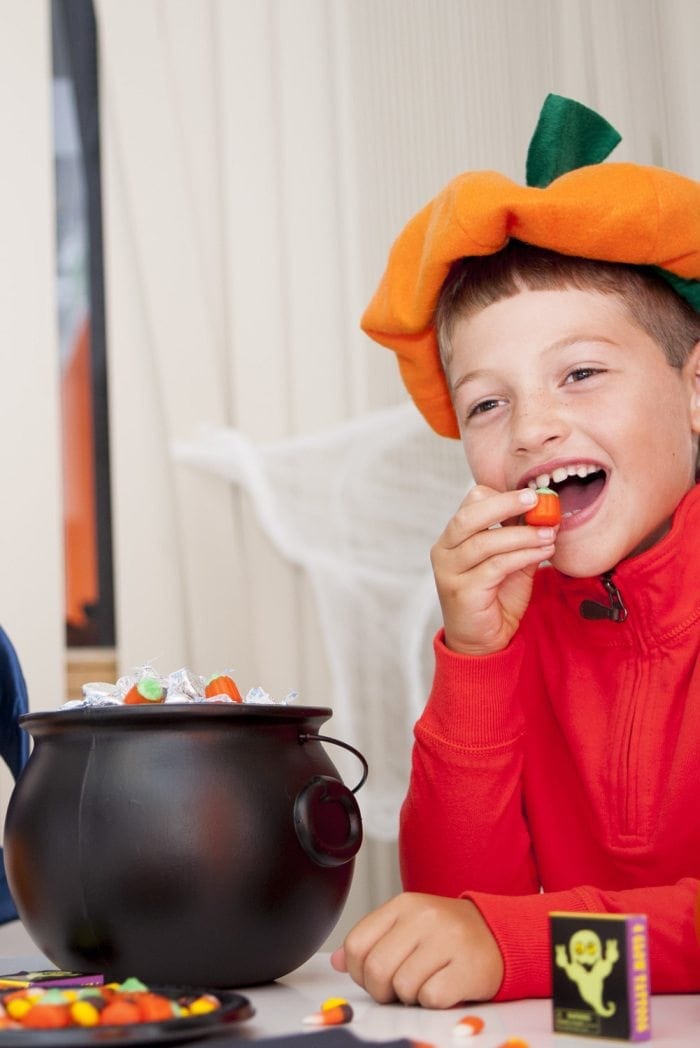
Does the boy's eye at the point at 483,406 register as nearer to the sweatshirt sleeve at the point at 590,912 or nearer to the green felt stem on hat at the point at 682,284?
the green felt stem on hat at the point at 682,284

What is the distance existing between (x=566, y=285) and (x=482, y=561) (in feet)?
0.82

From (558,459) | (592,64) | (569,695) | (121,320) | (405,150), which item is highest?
A: (592,64)

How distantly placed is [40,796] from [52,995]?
0.17 m

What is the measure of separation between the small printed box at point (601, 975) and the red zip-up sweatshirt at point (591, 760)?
1.23 ft

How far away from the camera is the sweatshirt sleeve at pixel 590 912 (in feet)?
2.22

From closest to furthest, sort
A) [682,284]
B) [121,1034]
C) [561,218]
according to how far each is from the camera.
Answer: [121,1034] < [561,218] < [682,284]

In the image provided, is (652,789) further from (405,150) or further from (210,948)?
(405,150)

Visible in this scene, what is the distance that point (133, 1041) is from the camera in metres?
0.49

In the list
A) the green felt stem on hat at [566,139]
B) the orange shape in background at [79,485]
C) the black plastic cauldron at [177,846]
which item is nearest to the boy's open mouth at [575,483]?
the green felt stem on hat at [566,139]

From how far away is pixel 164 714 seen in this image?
0.68 meters

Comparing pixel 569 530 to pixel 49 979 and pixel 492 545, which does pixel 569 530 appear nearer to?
pixel 492 545

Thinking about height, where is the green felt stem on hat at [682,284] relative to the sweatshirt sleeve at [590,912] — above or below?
above

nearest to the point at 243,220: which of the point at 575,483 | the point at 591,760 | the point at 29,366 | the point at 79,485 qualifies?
the point at 29,366

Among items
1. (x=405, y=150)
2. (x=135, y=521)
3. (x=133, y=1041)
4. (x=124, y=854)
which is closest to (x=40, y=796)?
(x=124, y=854)
